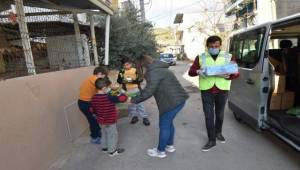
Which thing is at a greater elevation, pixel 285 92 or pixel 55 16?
pixel 55 16

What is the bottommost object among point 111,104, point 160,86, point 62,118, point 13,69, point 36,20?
point 62,118

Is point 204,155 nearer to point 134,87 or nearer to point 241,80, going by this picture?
point 241,80

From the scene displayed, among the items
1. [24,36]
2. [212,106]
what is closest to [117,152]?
[212,106]

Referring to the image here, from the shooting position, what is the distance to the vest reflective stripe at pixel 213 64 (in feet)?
14.6

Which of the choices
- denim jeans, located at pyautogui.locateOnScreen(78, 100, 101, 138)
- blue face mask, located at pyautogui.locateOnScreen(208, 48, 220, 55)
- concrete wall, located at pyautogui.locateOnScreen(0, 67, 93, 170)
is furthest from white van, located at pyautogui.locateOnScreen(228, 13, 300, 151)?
concrete wall, located at pyautogui.locateOnScreen(0, 67, 93, 170)

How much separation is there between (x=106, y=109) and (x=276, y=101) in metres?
2.83

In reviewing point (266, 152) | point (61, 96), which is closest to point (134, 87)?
point (61, 96)

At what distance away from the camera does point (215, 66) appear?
438cm

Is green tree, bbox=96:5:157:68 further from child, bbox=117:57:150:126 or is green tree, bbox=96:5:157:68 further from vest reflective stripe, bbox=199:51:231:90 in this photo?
vest reflective stripe, bbox=199:51:231:90

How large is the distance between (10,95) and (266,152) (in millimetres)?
3685

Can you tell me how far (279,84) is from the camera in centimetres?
486

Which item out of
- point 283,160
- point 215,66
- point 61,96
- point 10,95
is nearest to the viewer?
point 10,95

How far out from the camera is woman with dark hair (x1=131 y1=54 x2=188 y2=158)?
4090mm

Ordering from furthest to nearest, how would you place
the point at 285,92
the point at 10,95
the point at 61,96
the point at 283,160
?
the point at 61,96 < the point at 285,92 < the point at 283,160 < the point at 10,95
